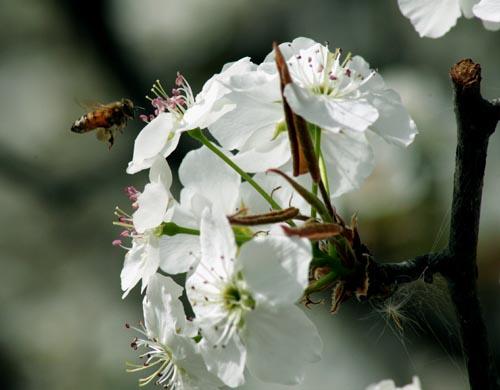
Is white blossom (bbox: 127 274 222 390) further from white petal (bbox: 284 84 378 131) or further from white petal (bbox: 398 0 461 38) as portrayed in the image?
white petal (bbox: 398 0 461 38)

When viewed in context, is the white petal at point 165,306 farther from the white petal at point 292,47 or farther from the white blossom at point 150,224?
the white petal at point 292,47

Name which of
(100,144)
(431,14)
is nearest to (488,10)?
(431,14)

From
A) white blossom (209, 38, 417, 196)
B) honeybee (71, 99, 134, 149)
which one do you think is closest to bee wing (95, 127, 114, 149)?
honeybee (71, 99, 134, 149)

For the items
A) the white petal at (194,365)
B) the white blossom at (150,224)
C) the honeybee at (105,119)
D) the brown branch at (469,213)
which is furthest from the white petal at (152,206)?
the honeybee at (105,119)

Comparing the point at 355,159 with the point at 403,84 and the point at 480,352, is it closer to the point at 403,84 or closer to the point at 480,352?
the point at 480,352

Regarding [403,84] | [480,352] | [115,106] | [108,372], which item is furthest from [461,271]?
[108,372]

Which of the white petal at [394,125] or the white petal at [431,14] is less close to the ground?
the white petal at [431,14]
